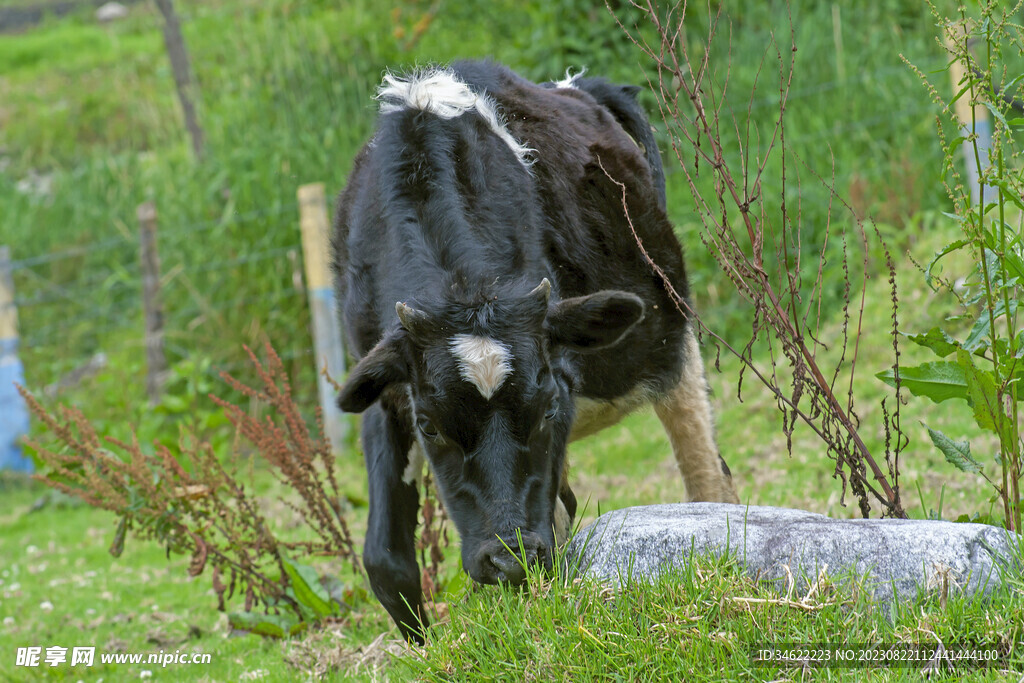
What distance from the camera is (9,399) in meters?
9.90

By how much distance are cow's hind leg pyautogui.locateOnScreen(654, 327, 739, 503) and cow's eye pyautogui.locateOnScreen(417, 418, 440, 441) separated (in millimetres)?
1719

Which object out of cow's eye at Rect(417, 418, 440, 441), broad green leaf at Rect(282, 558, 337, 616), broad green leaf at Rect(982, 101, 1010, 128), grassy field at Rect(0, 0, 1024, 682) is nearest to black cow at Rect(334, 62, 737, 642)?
cow's eye at Rect(417, 418, 440, 441)

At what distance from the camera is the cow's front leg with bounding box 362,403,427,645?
Result: 4055 millimetres

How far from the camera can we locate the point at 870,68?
1075 centimetres

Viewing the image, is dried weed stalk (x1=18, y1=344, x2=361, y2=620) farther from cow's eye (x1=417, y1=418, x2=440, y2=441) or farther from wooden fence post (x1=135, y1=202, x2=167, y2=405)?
wooden fence post (x1=135, y1=202, x2=167, y2=405)

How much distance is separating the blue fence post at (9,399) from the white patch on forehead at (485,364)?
305 inches

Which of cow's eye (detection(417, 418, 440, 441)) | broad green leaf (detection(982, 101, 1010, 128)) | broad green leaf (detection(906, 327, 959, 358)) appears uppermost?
broad green leaf (detection(982, 101, 1010, 128))

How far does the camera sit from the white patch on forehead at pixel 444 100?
4359 mm

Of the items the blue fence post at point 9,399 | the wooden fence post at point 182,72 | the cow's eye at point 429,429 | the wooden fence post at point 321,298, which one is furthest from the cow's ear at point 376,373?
the wooden fence post at point 182,72

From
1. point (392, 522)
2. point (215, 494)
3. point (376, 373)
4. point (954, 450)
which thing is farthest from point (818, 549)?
point (215, 494)

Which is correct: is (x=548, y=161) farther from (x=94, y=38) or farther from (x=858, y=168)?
(x=94, y=38)

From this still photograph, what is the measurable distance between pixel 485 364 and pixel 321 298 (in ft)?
20.4

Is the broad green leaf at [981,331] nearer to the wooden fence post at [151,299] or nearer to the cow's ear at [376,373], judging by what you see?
the cow's ear at [376,373]

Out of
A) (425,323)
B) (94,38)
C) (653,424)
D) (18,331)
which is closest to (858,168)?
(653,424)
